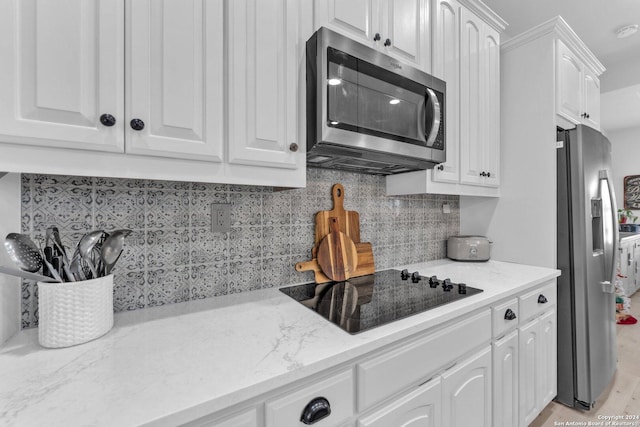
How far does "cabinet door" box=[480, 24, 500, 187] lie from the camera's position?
1782 mm

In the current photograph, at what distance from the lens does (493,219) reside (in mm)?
1999

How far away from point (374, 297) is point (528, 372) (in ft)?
3.27

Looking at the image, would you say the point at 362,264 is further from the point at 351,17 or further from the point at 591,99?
the point at 591,99

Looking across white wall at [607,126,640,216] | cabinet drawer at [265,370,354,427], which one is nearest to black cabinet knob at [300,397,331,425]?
cabinet drawer at [265,370,354,427]

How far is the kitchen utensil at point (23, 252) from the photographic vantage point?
2.28 ft

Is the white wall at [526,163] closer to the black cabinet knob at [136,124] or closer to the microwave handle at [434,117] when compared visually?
the microwave handle at [434,117]

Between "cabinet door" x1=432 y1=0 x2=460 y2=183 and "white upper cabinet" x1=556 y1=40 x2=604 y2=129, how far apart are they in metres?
0.72

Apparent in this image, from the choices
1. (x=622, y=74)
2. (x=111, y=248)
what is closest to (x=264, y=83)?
(x=111, y=248)

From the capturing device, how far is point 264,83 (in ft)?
3.14

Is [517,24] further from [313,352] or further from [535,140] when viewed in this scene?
[313,352]

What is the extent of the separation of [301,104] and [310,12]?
0.37 meters

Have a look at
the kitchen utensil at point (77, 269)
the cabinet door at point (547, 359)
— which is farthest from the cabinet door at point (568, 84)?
the kitchen utensil at point (77, 269)

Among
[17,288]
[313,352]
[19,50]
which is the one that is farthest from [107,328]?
[19,50]

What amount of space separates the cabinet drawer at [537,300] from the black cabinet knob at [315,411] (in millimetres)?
A: 1183
